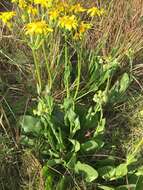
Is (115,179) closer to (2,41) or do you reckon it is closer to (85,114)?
(85,114)

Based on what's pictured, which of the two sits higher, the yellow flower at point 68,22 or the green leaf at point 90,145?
the yellow flower at point 68,22

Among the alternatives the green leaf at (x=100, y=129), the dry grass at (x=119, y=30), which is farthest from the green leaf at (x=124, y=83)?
the green leaf at (x=100, y=129)

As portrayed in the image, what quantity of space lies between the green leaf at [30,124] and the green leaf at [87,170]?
26 centimetres

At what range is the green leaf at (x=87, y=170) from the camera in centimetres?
199

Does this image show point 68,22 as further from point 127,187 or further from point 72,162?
point 127,187

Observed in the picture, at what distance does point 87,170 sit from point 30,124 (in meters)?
0.35

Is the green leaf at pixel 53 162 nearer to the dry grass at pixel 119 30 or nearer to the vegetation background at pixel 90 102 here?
the vegetation background at pixel 90 102

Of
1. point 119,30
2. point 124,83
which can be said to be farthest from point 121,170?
point 119,30

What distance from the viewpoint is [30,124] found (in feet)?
6.85

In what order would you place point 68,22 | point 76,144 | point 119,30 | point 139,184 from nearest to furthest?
point 68,22 → point 139,184 → point 76,144 → point 119,30

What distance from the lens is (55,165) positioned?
2.07 metres

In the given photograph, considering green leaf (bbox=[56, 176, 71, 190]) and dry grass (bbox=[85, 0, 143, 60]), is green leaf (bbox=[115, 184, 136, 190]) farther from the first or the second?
dry grass (bbox=[85, 0, 143, 60])

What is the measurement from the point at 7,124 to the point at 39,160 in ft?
0.87

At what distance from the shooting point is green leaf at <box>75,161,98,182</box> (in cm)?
199
